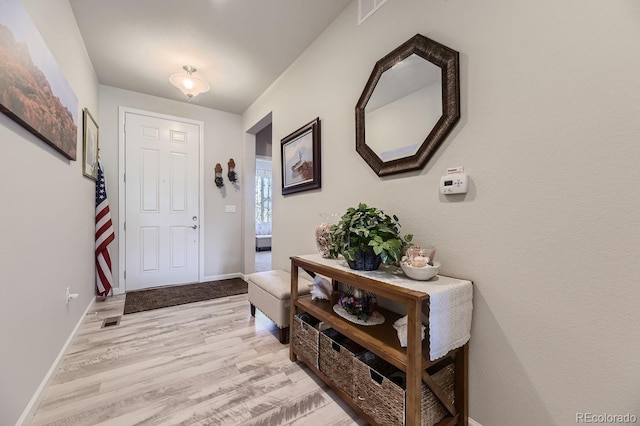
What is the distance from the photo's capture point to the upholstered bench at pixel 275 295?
205 cm

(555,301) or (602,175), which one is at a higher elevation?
(602,175)

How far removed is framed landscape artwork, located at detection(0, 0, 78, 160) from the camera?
107cm

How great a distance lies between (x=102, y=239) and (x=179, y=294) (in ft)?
3.53

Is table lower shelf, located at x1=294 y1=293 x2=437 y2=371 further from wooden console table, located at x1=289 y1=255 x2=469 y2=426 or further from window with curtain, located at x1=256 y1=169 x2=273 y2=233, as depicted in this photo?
window with curtain, located at x1=256 y1=169 x2=273 y2=233

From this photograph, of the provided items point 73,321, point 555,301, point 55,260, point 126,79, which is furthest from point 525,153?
point 126,79

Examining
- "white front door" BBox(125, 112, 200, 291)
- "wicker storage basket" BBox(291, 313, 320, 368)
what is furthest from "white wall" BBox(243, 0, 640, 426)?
"white front door" BBox(125, 112, 200, 291)

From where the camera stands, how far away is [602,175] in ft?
2.86

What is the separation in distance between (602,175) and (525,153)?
24cm

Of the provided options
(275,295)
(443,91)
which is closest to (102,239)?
(275,295)

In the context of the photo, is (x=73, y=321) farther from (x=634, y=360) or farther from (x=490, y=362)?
(x=634, y=360)

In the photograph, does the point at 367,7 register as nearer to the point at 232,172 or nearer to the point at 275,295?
the point at 275,295

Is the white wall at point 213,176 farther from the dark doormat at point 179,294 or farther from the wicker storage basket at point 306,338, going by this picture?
the wicker storage basket at point 306,338

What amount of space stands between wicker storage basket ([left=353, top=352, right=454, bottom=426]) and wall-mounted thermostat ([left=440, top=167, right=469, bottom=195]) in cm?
85

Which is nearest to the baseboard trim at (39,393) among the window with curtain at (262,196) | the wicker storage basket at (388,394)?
the wicker storage basket at (388,394)
